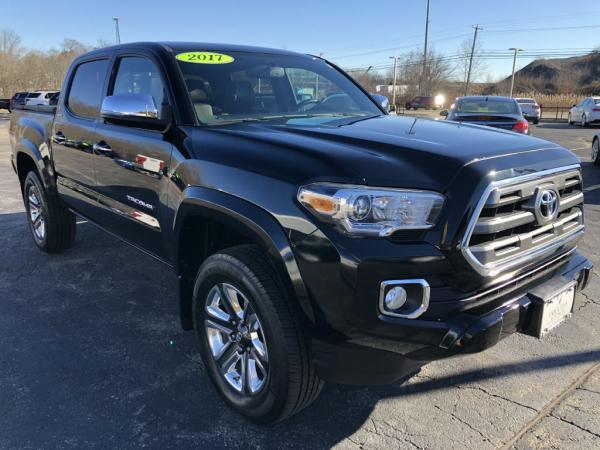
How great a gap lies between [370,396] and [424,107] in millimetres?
51036

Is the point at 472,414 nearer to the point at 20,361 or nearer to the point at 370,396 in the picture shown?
the point at 370,396

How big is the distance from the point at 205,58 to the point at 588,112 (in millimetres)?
26736

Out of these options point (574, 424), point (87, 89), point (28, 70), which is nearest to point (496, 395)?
point (574, 424)

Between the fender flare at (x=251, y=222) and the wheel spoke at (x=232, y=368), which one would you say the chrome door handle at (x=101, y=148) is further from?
the wheel spoke at (x=232, y=368)

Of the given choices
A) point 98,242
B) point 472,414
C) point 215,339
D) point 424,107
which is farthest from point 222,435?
point 424,107

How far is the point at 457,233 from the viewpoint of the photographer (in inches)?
78.2

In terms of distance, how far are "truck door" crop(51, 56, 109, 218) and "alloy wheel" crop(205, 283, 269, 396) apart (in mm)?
1808

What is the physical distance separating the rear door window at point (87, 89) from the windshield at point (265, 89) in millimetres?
1077

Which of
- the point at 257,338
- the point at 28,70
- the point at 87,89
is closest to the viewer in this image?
the point at 257,338

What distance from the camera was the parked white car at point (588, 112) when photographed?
81.0 ft

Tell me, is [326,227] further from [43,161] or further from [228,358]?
[43,161]

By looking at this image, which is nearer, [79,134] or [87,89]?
[79,134]

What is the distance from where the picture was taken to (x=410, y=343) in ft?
6.60

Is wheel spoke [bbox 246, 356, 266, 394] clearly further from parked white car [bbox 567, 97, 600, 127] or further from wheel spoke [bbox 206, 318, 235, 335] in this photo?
parked white car [bbox 567, 97, 600, 127]
